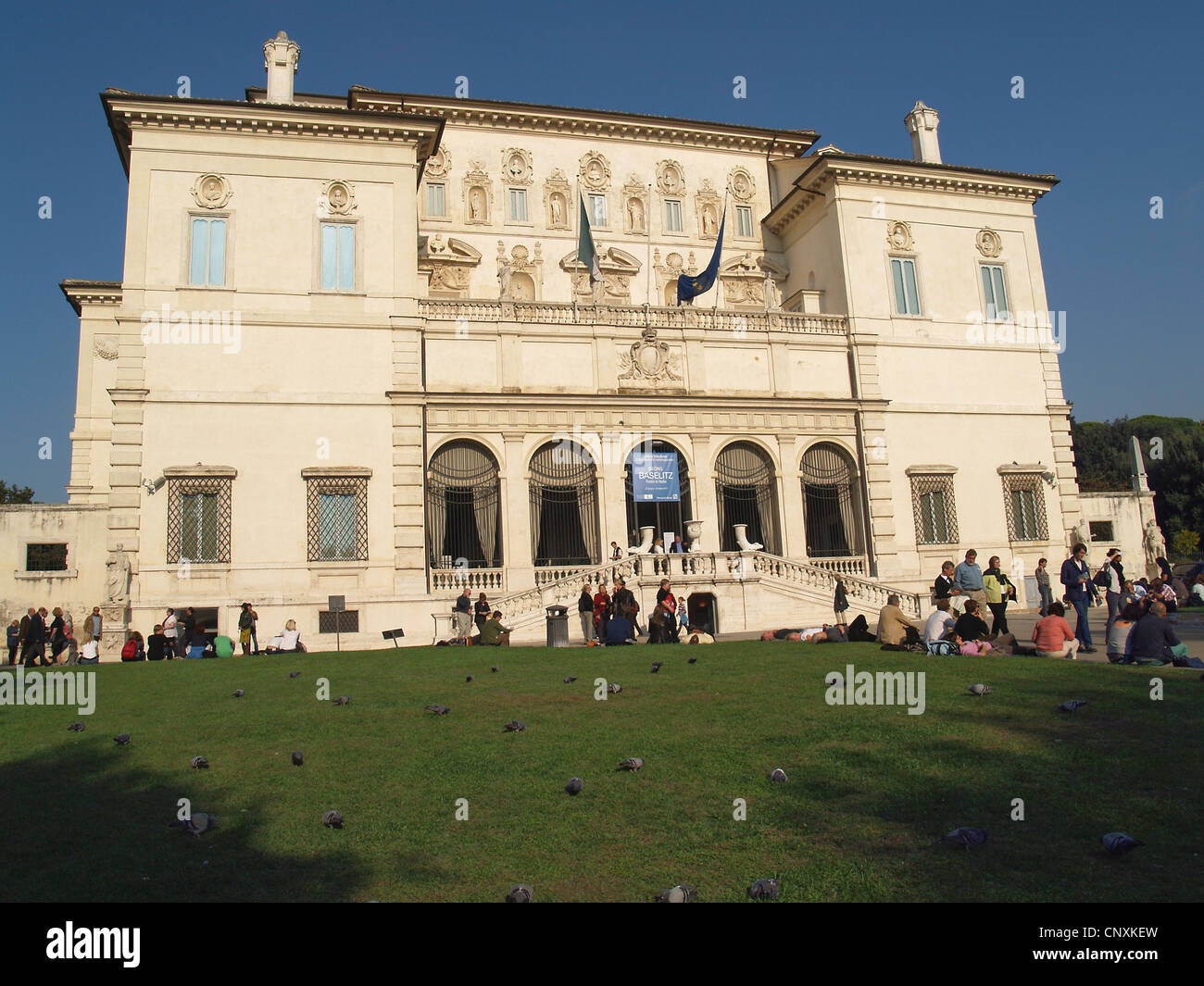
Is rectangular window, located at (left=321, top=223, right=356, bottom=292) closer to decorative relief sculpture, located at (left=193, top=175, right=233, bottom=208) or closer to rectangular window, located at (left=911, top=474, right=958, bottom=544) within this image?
decorative relief sculpture, located at (left=193, top=175, right=233, bottom=208)

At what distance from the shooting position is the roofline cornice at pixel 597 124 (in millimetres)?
36844

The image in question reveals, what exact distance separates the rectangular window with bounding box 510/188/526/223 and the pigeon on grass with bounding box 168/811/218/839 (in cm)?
3340

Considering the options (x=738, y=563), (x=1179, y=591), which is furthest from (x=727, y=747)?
(x=1179, y=591)

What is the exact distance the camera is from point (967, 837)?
674cm

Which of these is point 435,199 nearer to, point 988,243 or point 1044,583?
point 988,243

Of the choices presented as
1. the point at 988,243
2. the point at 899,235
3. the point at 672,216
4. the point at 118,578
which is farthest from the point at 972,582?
the point at 672,216

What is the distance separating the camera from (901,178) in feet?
119

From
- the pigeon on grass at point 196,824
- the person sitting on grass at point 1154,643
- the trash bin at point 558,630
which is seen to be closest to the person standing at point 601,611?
the trash bin at point 558,630

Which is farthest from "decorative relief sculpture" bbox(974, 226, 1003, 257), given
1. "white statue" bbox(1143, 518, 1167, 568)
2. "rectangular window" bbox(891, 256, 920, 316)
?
"white statue" bbox(1143, 518, 1167, 568)

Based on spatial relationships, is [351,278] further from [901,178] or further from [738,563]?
[901,178]

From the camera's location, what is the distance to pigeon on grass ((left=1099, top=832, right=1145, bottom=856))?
21.2 feet

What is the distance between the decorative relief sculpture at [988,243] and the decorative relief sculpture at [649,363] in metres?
14.6
